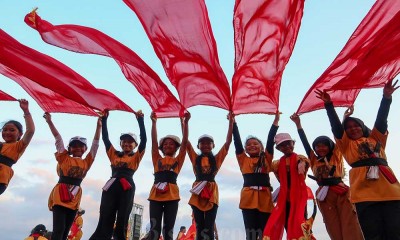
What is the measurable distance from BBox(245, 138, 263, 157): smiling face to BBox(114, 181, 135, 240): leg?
1845 millimetres

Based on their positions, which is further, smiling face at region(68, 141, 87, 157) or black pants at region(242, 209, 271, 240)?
smiling face at region(68, 141, 87, 157)

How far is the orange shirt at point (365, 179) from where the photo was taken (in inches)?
157

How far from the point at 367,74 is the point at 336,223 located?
1897 millimetres

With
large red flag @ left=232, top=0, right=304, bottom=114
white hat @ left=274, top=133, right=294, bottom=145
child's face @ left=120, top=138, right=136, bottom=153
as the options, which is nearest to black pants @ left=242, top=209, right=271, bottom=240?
white hat @ left=274, top=133, right=294, bottom=145

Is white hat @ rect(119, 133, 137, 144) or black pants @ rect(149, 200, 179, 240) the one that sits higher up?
white hat @ rect(119, 133, 137, 144)

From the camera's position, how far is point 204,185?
583 centimetres

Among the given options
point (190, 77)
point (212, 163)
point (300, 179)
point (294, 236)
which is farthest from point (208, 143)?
point (294, 236)

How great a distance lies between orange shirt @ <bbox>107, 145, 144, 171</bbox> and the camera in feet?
19.7

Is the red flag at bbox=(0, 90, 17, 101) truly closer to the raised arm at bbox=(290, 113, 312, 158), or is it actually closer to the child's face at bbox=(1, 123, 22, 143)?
the child's face at bbox=(1, 123, 22, 143)

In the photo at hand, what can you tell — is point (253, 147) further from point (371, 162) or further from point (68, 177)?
point (68, 177)

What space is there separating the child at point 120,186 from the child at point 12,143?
43.5 inches

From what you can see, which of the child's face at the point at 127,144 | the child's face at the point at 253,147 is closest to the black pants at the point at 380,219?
the child's face at the point at 253,147

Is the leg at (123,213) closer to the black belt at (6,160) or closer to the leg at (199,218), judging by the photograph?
the leg at (199,218)

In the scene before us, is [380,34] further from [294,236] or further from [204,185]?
[204,185]
